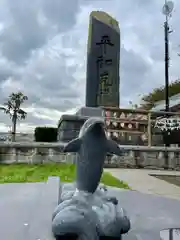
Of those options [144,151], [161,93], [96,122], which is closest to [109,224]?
[96,122]

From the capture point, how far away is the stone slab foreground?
2277 millimetres

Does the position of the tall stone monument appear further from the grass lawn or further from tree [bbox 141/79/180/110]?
tree [bbox 141/79/180/110]

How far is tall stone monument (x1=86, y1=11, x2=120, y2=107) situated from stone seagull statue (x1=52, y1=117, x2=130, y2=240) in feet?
41.8

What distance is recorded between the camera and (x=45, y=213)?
8.52ft

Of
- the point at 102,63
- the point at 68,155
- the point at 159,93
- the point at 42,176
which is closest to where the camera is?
the point at 42,176

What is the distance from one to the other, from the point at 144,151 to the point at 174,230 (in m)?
9.20

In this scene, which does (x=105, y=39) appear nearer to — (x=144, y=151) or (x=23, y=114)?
(x=144, y=151)

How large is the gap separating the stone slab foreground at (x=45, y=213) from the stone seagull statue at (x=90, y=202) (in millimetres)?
321

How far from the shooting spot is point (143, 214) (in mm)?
3316

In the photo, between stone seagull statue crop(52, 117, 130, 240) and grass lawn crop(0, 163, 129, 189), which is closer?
stone seagull statue crop(52, 117, 130, 240)

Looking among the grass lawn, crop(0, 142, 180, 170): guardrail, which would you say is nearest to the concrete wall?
crop(0, 142, 180, 170): guardrail

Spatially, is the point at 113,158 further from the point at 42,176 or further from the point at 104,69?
the point at 104,69

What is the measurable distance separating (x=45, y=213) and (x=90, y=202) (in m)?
0.74

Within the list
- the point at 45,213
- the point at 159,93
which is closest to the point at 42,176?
the point at 45,213
